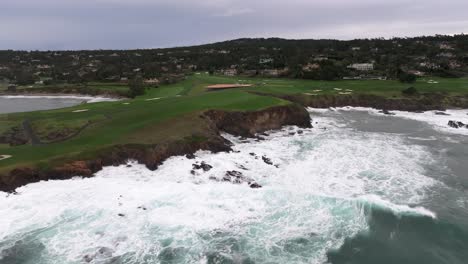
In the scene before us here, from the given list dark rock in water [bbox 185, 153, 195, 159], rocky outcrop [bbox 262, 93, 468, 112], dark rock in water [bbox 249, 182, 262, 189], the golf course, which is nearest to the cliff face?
dark rock in water [bbox 185, 153, 195, 159]

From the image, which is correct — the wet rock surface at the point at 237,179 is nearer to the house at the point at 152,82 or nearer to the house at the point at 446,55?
the house at the point at 152,82

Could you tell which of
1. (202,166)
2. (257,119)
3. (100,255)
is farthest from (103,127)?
(100,255)

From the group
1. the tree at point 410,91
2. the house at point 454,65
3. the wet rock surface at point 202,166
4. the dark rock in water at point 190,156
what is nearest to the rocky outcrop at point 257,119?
the dark rock in water at point 190,156

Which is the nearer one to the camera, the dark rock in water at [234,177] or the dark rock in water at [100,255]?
the dark rock in water at [100,255]

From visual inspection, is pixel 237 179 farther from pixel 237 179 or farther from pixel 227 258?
pixel 227 258

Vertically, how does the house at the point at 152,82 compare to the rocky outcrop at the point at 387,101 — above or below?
above

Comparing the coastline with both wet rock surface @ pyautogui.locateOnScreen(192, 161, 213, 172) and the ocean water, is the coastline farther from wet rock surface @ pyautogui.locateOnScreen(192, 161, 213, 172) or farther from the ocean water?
the ocean water
